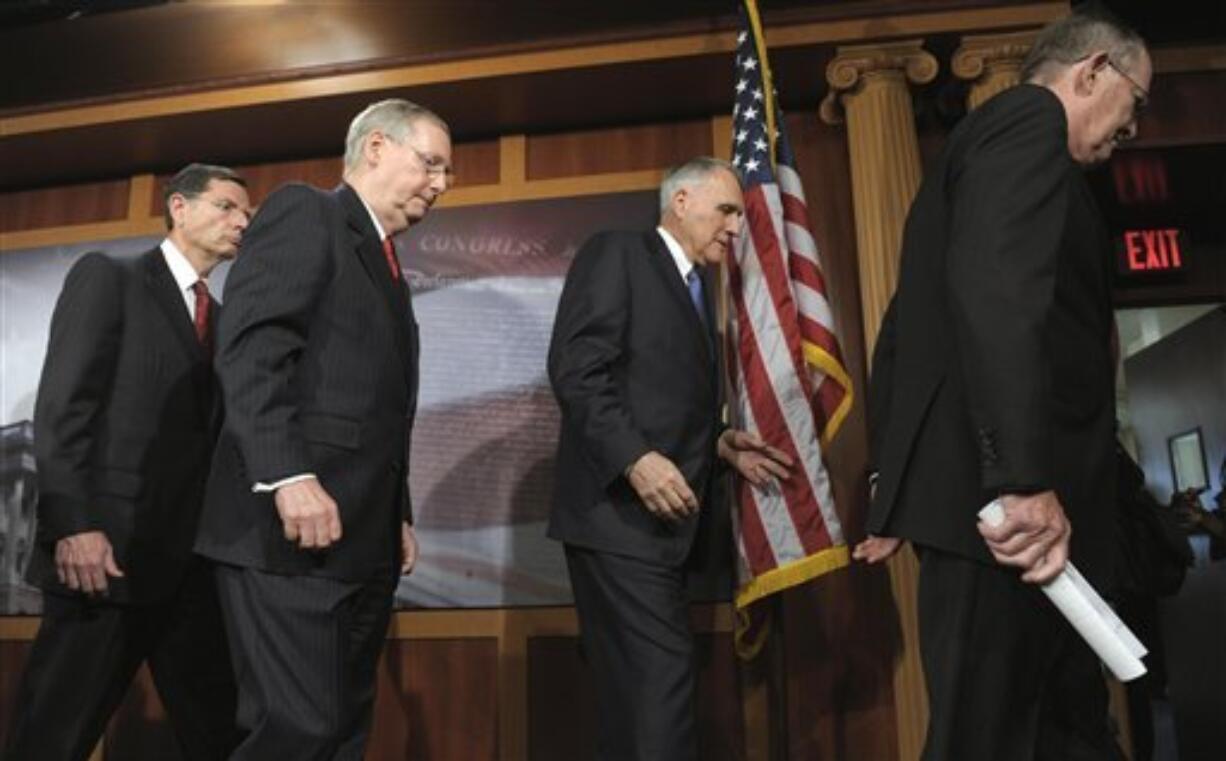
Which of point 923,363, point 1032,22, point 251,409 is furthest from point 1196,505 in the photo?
point 251,409

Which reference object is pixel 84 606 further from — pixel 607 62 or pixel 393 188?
pixel 607 62

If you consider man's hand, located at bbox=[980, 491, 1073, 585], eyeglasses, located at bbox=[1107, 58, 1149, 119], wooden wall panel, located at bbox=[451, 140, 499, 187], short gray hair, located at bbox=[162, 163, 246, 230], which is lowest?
man's hand, located at bbox=[980, 491, 1073, 585]

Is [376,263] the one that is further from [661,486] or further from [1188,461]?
[1188,461]

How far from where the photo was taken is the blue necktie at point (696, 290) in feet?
8.16

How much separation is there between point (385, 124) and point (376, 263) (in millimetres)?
312

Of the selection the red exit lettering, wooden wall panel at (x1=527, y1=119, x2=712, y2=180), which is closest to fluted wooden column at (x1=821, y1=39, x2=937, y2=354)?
wooden wall panel at (x1=527, y1=119, x2=712, y2=180)

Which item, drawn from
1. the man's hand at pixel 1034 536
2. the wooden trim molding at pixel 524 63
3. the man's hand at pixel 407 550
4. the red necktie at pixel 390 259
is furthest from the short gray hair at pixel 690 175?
the man's hand at pixel 1034 536

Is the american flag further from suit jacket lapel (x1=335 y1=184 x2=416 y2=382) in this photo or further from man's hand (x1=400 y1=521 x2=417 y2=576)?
suit jacket lapel (x1=335 y1=184 x2=416 y2=382)

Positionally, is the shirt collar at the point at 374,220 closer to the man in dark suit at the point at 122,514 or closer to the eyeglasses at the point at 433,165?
the eyeglasses at the point at 433,165

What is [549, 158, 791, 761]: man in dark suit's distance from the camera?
2098 mm

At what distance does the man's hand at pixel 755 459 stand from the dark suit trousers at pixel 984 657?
3.41 ft

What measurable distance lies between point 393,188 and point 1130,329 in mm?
5675

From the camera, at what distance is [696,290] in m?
2.54

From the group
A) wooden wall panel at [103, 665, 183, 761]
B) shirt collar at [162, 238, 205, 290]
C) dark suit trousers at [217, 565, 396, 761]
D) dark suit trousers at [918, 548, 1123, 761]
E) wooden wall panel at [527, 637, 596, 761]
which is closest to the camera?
dark suit trousers at [918, 548, 1123, 761]
